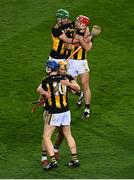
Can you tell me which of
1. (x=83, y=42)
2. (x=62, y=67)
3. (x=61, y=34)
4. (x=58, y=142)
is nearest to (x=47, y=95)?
(x=62, y=67)

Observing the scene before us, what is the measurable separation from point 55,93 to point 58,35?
3165 mm

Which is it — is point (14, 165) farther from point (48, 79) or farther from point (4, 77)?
point (4, 77)

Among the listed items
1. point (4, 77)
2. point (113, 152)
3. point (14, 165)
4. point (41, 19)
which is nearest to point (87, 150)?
point (113, 152)

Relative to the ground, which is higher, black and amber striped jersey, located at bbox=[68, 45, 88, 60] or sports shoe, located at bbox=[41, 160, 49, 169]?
black and amber striped jersey, located at bbox=[68, 45, 88, 60]

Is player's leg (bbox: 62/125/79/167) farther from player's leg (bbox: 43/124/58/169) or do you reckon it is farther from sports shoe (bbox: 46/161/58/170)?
sports shoe (bbox: 46/161/58/170)

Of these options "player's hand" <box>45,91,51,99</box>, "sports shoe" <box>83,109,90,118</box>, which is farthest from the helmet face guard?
"sports shoe" <box>83,109,90,118</box>

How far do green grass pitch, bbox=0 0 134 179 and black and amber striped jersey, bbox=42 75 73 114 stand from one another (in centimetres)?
120

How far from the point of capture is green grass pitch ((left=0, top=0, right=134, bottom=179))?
14.3m

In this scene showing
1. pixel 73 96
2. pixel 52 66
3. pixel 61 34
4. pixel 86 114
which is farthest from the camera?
pixel 73 96

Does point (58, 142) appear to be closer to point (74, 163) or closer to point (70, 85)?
point (74, 163)

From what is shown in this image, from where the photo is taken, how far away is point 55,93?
13961 millimetres

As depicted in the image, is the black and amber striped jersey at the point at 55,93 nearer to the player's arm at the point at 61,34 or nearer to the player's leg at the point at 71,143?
the player's leg at the point at 71,143

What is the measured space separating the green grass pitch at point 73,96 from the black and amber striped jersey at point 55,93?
1.20 meters

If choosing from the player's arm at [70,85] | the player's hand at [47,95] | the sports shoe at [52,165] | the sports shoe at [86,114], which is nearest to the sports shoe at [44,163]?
the sports shoe at [52,165]
